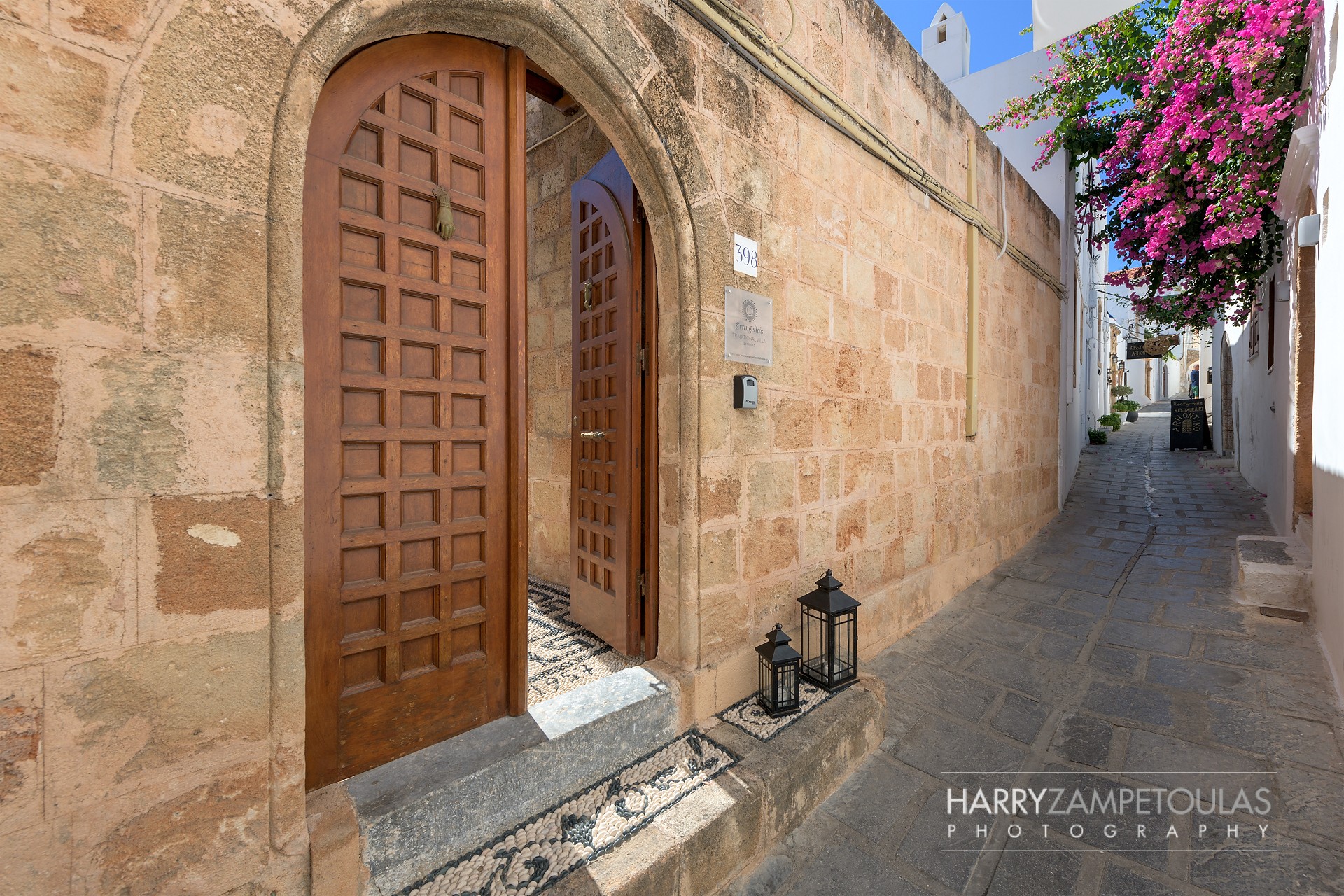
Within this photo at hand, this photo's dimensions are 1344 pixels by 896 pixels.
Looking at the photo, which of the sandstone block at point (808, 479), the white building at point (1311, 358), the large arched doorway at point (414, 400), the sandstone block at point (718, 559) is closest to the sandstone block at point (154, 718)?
the large arched doorway at point (414, 400)

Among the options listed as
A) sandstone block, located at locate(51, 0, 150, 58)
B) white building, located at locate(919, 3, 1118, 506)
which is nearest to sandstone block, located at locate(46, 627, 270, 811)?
sandstone block, located at locate(51, 0, 150, 58)

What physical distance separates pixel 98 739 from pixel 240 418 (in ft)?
2.01

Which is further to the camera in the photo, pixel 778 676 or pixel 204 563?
pixel 778 676

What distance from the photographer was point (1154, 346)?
13969 millimetres

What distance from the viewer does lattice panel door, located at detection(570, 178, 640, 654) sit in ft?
8.12

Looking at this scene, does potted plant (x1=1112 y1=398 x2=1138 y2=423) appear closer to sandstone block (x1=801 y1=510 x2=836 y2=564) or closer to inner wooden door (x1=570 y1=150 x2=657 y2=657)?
sandstone block (x1=801 y1=510 x2=836 y2=564)

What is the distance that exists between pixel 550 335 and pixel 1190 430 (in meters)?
14.2

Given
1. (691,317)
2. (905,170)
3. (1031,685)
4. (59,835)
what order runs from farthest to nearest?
1. (905,170)
2. (1031,685)
3. (691,317)
4. (59,835)

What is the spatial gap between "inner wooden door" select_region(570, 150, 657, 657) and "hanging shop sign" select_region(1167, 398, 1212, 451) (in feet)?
45.7

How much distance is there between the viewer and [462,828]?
4.77 feet

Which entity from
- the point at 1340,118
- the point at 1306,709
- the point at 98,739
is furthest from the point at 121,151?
the point at 1340,118

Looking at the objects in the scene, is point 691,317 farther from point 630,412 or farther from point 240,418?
point 240,418

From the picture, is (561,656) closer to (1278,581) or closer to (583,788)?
(583,788)

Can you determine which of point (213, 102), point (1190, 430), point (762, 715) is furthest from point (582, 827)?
point (1190, 430)
